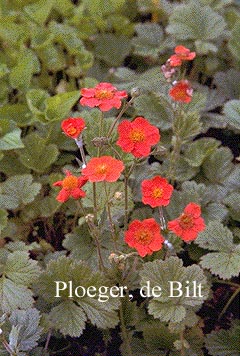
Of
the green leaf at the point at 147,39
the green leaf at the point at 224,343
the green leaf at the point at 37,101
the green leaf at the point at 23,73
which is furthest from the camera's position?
the green leaf at the point at 147,39

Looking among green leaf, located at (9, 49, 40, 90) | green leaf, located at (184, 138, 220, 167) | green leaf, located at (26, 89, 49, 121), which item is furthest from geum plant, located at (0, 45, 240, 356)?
green leaf, located at (9, 49, 40, 90)

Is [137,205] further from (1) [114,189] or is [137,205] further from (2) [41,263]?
(2) [41,263]

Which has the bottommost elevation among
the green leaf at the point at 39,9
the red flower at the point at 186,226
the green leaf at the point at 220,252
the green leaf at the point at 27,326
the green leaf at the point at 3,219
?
the green leaf at the point at 27,326

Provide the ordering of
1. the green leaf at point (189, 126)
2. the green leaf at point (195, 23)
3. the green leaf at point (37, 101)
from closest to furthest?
the green leaf at point (189, 126) → the green leaf at point (37, 101) → the green leaf at point (195, 23)

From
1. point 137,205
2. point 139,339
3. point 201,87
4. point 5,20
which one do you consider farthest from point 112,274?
point 5,20

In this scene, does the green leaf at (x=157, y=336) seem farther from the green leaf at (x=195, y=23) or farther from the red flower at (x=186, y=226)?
the green leaf at (x=195, y=23)

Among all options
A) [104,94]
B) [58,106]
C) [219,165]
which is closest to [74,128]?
[104,94]

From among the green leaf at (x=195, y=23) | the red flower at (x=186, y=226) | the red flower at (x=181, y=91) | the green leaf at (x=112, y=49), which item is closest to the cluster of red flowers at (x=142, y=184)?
the red flower at (x=186, y=226)
